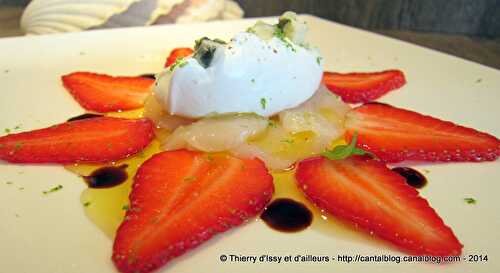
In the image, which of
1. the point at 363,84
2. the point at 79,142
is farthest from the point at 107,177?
the point at 363,84

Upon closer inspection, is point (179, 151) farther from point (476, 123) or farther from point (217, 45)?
point (476, 123)

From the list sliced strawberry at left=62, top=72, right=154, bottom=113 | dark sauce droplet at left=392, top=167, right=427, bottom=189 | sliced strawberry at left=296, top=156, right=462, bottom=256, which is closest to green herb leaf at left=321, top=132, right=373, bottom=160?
sliced strawberry at left=296, top=156, right=462, bottom=256

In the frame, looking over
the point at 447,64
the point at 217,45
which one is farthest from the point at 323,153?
the point at 447,64

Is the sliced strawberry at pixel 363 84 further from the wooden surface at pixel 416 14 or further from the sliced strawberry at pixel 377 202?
the wooden surface at pixel 416 14

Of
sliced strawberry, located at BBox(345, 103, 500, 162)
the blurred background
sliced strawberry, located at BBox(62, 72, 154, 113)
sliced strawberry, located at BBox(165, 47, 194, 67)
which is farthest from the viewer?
the blurred background

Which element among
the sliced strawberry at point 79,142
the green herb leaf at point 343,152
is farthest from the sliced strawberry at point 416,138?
the sliced strawberry at point 79,142

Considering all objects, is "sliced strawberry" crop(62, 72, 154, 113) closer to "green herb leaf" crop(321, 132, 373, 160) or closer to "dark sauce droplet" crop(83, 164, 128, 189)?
"dark sauce droplet" crop(83, 164, 128, 189)
